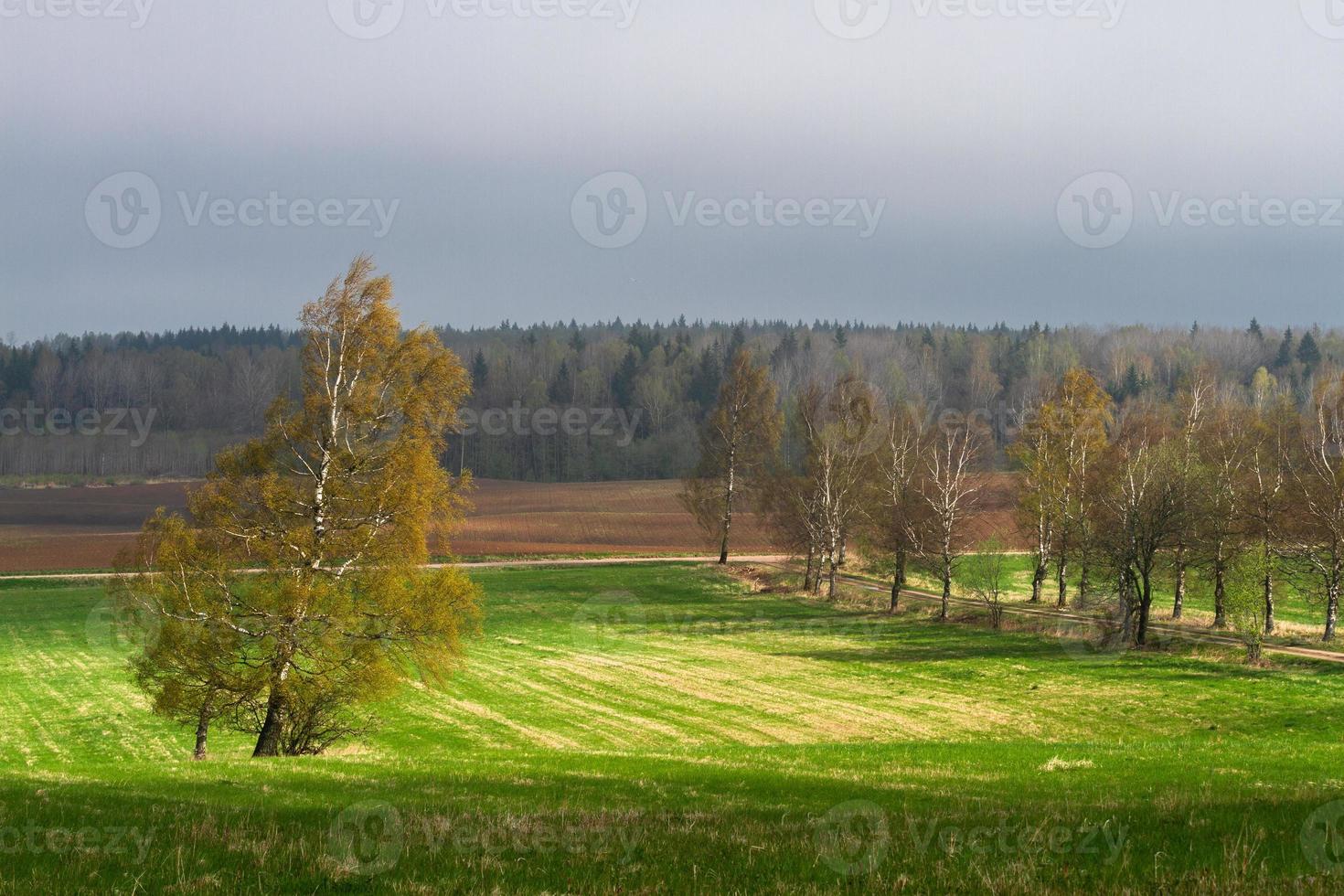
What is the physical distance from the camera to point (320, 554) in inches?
920

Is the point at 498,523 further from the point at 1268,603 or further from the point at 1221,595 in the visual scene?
the point at 1268,603

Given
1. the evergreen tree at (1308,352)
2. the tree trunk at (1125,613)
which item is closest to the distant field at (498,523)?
the tree trunk at (1125,613)

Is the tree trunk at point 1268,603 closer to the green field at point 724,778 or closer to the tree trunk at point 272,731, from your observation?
the green field at point 724,778

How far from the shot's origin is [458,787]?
1472 cm

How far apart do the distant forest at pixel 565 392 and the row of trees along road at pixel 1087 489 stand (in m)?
81.9

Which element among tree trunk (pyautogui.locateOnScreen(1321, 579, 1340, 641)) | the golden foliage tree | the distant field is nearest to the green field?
tree trunk (pyautogui.locateOnScreen(1321, 579, 1340, 641))

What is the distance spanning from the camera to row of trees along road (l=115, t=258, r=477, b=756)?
890 inches

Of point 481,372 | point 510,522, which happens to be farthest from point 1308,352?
point 510,522

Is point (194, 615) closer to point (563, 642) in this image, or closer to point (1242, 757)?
point (1242, 757)

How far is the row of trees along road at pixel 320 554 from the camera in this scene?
74.1 feet

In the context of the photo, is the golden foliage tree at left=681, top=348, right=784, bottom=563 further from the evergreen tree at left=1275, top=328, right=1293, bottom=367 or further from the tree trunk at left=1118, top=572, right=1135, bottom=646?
the evergreen tree at left=1275, top=328, right=1293, bottom=367

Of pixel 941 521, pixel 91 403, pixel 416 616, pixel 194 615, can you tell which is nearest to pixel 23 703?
pixel 194 615

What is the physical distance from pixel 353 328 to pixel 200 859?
58.6ft

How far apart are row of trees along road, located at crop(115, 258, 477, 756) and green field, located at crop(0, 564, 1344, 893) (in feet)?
6.08
